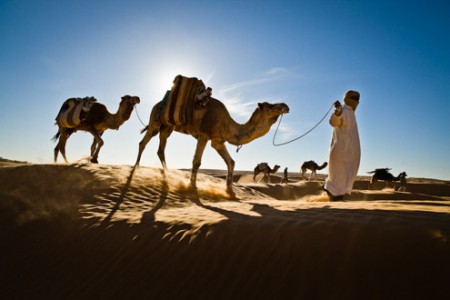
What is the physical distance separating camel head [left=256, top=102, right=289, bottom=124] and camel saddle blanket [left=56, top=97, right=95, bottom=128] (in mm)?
6650

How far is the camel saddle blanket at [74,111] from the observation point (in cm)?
1044

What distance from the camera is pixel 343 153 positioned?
6.18 metres

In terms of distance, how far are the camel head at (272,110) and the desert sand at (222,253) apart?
10.1ft

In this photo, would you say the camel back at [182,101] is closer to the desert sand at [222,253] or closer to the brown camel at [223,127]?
the brown camel at [223,127]

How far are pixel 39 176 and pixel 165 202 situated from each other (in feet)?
12.3

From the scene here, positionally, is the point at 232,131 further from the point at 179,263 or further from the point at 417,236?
the point at 417,236

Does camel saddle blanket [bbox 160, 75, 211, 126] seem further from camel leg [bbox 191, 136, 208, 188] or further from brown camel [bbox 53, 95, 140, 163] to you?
brown camel [bbox 53, 95, 140, 163]

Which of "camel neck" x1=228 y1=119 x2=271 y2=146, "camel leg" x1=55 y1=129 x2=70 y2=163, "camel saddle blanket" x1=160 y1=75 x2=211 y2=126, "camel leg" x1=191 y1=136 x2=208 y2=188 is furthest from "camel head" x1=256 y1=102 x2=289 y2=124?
"camel leg" x1=55 y1=129 x2=70 y2=163

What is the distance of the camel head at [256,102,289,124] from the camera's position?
676 centimetres

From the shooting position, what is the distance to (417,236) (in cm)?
216

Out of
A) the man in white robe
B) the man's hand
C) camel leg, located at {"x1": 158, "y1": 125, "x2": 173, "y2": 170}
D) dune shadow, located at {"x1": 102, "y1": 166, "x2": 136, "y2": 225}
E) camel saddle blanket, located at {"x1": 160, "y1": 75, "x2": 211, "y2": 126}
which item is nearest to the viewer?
dune shadow, located at {"x1": 102, "y1": 166, "x2": 136, "y2": 225}

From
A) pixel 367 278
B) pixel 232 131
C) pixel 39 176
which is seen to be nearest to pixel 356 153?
pixel 232 131

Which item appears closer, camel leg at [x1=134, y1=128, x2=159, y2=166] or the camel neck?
the camel neck

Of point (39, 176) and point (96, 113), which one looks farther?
point (96, 113)
